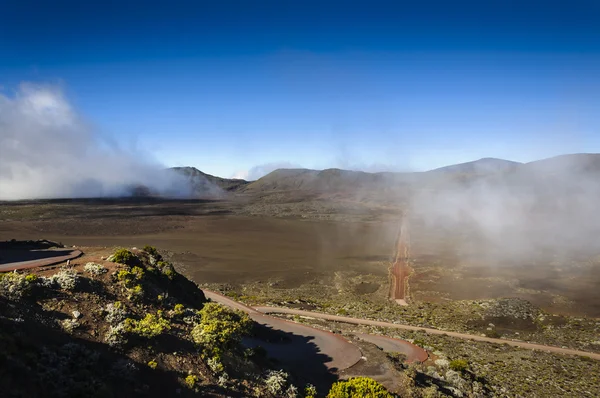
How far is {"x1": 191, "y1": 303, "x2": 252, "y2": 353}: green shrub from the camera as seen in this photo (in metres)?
13.1

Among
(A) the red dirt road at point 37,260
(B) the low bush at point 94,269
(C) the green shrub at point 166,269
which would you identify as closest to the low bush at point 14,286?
(B) the low bush at point 94,269

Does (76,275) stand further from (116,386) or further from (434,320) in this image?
(434,320)

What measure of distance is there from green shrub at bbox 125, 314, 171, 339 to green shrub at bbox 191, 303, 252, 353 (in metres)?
1.33

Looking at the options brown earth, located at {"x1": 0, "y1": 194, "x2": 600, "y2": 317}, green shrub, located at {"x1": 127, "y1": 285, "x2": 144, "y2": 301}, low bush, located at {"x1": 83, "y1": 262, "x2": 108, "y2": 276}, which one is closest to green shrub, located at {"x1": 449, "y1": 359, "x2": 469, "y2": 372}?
→ green shrub, located at {"x1": 127, "y1": 285, "x2": 144, "y2": 301}

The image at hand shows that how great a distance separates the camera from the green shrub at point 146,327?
39.3 feet

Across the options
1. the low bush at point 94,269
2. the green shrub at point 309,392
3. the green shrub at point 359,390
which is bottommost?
the green shrub at point 309,392

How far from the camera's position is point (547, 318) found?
1300 inches

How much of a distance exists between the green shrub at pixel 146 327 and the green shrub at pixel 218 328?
1330 mm

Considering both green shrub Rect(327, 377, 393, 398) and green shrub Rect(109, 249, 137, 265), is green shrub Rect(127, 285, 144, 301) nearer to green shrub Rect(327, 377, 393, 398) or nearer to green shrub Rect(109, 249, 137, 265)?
green shrub Rect(109, 249, 137, 265)

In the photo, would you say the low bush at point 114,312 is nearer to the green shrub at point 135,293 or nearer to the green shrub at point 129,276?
the green shrub at point 135,293

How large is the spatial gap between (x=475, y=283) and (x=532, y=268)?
14.1m

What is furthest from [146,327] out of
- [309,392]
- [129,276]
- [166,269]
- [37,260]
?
[37,260]

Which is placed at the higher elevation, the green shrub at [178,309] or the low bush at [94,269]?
the low bush at [94,269]

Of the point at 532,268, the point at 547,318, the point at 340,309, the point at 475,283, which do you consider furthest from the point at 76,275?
the point at 532,268
